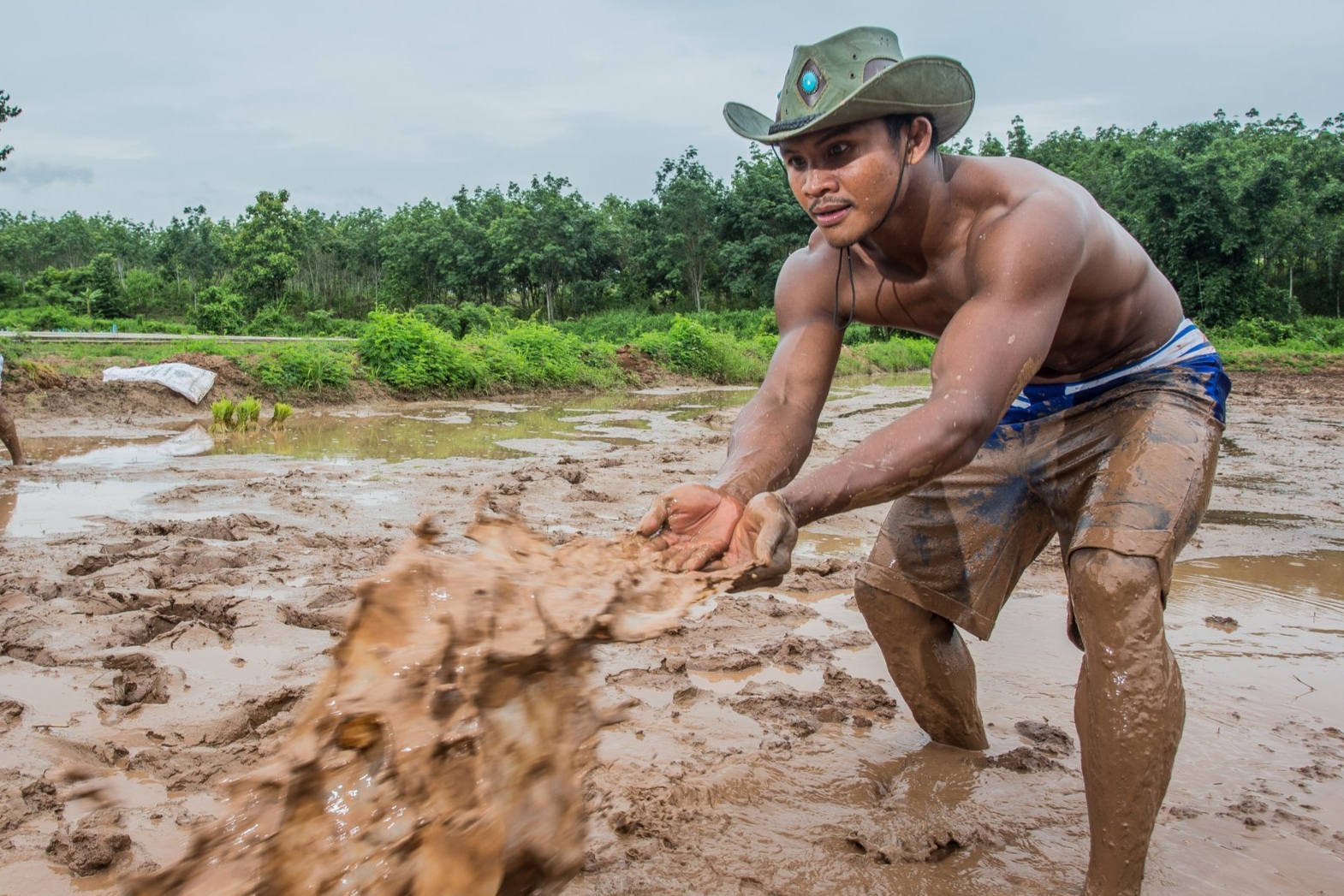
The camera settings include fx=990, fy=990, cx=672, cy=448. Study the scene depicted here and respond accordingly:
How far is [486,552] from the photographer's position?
192 centimetres

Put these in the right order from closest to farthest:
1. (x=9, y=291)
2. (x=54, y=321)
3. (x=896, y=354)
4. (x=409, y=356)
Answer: (x=409, y=356) < (x=896, y=354) < (x=54, y=321) < (x=9, y=291)

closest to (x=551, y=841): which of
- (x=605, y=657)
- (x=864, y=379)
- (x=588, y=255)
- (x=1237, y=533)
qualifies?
(x=605, y=657)

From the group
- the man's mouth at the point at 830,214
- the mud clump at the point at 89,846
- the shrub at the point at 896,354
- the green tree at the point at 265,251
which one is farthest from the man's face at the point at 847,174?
the green tree at the point at 265,251

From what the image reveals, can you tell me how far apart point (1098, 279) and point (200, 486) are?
5806mm

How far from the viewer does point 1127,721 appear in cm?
202

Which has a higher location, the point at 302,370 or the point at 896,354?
the point at 302,370

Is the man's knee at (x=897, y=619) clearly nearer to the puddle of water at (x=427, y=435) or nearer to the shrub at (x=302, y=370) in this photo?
the puddle of water at (x=427, y=435)

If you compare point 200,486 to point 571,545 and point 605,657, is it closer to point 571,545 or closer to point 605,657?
point 605,657

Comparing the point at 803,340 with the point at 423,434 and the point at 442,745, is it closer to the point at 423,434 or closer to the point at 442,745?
the point at 442,745

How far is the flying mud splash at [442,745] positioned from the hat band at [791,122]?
1.05 metres

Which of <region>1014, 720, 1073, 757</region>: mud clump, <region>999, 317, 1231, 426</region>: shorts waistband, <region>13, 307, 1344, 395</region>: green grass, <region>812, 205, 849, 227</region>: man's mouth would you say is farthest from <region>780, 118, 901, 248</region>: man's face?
<region>13, 307, 1344, 395</region>: green grass

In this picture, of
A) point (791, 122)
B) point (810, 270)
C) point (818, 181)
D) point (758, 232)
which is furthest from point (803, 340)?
point (758, 232)

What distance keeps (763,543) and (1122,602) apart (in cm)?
80

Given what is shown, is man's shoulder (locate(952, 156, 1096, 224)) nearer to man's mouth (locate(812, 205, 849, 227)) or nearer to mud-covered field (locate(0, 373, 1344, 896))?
man's mouth (locate(812, 205, 849, 227))
